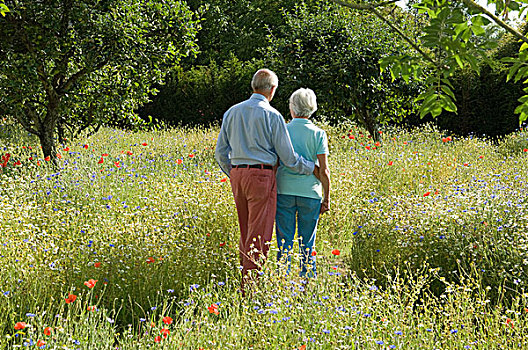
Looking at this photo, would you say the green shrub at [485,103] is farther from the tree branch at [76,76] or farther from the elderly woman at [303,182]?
the elderly woman at [303,182]

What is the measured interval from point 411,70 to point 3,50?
23.5 feet

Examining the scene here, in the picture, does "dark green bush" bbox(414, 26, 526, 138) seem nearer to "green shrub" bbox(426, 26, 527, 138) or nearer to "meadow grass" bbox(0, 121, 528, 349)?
"green shrub" bbox(426, 26, 527, 138)

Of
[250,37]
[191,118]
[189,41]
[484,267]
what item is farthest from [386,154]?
[250,37]

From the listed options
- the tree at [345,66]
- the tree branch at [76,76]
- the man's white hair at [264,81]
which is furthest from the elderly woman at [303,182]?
the tree at [345,66]

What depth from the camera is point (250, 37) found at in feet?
75.5

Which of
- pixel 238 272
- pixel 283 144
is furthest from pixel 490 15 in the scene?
pixel 238 272

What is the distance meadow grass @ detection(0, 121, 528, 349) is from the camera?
9.32ft

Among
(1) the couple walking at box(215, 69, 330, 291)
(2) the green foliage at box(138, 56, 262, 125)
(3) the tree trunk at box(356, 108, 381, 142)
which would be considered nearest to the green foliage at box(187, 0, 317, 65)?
(2) the green foliage at box(138, 56, 262, 125)

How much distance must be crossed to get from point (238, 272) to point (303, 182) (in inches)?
40.3

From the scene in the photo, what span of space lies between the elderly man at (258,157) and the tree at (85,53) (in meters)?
4.03

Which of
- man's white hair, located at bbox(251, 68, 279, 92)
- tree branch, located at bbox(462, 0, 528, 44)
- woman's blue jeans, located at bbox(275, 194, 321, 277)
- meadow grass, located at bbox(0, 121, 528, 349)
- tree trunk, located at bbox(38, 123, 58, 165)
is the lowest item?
meadow grass, located at bbox(0, 121, 528, 349)

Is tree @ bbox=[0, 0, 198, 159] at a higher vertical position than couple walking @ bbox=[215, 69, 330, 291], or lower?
higher

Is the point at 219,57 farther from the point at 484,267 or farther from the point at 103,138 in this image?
the point at 484,267

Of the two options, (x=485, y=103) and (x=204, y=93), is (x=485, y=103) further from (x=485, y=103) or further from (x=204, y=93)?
(x=204, y=93)
